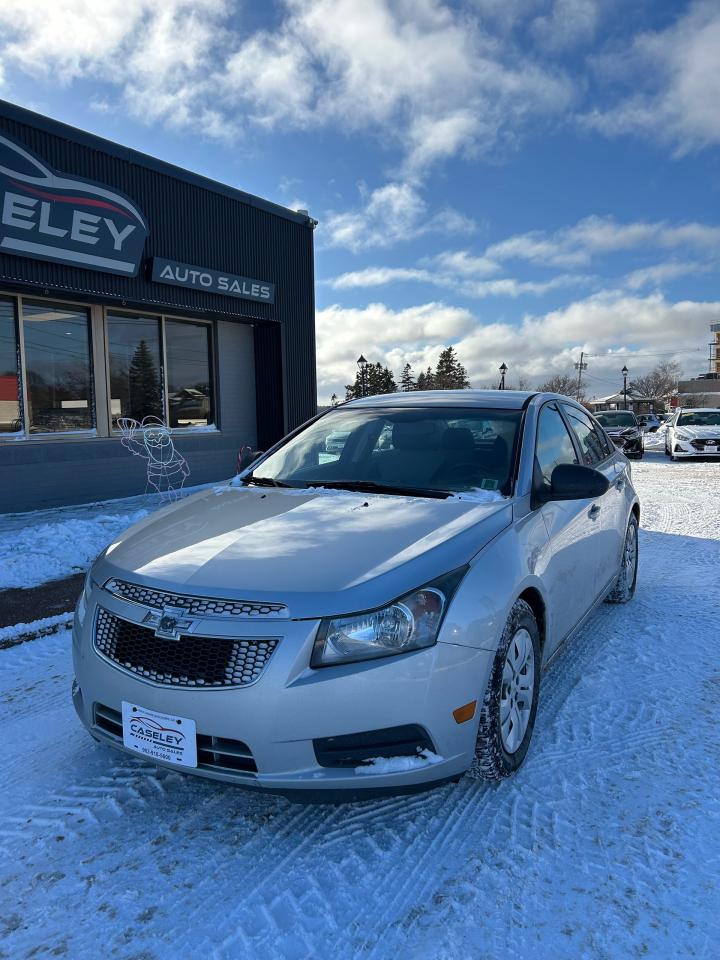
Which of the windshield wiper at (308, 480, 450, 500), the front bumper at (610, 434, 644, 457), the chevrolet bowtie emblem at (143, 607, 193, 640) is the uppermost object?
the windshield wiper at (308, 480, 450, 500)

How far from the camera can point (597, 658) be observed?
3.93 meters

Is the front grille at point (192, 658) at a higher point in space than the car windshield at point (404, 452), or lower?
lower

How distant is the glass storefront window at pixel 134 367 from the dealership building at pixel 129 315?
26 mm

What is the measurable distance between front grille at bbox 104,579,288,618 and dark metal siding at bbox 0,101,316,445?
8.31 m

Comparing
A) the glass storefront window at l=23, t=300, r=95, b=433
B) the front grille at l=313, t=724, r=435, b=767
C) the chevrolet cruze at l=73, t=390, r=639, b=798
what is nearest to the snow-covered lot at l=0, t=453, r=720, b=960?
the chevrolet cruze at l=73, t=390, r=639, b=798

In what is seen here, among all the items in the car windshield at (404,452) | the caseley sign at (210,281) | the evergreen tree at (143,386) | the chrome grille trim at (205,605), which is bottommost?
the chrome grille trim at (205,605)

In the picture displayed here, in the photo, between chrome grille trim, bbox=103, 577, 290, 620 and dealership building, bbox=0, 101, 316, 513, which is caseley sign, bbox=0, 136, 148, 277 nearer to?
dealership building, bbox=0, 101, 316, 513

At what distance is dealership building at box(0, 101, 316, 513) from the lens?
951 centimetres

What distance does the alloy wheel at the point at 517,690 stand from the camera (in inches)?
102

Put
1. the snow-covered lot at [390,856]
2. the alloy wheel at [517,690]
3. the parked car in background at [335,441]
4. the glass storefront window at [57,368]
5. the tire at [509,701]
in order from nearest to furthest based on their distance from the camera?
the snow-covered lot at [390,856], the tire at [509,701], the alloy wheel at [517,690], the parked car in background at [335,441], the glass storefront window at [57,368]

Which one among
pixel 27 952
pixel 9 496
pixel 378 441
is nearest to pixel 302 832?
pixel 27 952

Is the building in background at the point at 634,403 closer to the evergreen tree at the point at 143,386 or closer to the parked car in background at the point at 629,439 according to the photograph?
the parked car in background at the point at 629,439

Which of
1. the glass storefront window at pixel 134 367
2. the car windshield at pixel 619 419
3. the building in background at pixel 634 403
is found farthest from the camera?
the building in background at pixel 634 403

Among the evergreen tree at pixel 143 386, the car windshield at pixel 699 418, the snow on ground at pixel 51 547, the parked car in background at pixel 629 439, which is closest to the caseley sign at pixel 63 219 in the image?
the evergreen tree at pixel 143 386
